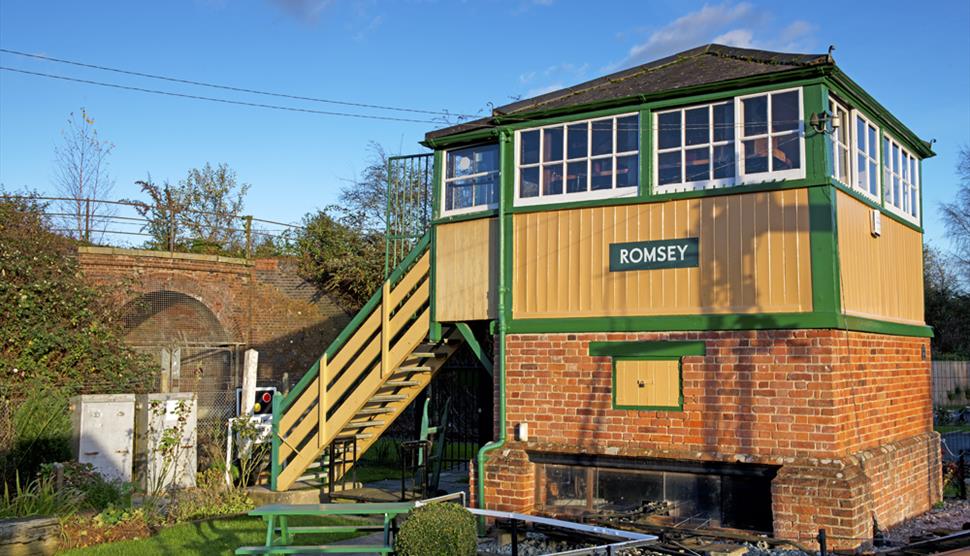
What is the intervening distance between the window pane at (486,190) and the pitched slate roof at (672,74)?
2.50 feet

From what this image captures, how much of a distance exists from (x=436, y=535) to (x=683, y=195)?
5.17 meters

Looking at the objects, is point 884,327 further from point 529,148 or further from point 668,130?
point 529,148

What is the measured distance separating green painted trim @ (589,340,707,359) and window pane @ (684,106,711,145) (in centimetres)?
245

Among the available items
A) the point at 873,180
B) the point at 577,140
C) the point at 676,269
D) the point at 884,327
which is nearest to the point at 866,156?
the point at 873,180

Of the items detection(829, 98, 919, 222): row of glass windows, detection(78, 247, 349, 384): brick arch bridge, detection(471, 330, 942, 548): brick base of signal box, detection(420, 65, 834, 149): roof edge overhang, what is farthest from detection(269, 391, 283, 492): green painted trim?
detection(78, 247, 349, 384): brick arch bridge

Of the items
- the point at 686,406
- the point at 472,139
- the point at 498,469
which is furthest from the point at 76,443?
the point at 686,406

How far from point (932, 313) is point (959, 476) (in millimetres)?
28827

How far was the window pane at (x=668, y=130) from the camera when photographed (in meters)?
10.5

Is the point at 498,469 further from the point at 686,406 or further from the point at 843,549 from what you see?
the point at 843,549

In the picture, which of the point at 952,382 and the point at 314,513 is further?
the point at 952,382

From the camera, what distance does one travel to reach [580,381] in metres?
10.7

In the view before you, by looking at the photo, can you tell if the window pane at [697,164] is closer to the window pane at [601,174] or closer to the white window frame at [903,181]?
the window pane at [601,174]

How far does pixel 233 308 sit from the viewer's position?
23094 millimetres

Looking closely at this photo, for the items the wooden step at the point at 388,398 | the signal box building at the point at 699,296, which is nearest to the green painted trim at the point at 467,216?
the signal box building at the point at 699,296
